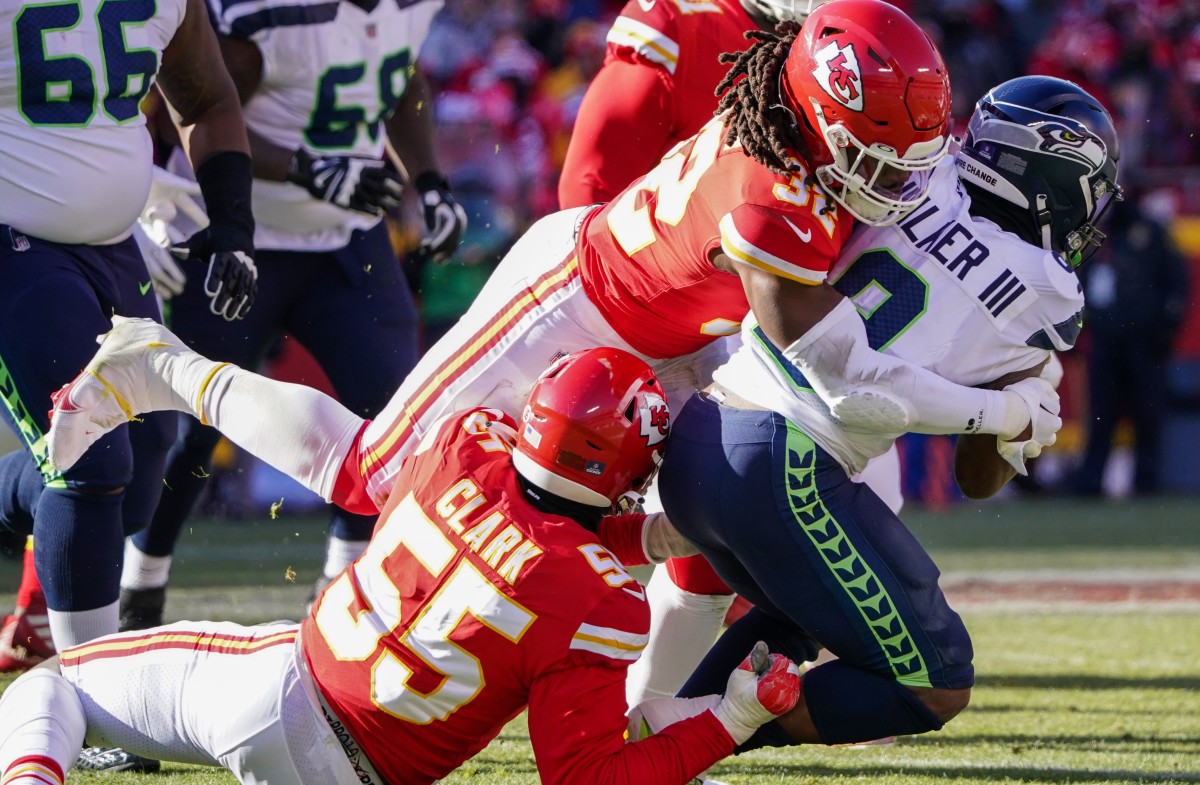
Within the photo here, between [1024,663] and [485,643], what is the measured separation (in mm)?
2903

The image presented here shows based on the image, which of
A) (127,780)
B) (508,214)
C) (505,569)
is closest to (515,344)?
(505,569)

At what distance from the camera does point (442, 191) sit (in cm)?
464

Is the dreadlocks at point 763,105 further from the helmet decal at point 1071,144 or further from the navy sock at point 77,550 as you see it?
the navy sock at point 77,550

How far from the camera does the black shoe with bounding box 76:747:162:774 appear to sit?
343cm

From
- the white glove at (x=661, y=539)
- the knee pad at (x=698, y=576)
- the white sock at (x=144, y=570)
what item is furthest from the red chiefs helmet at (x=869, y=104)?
the white sock at (x=144, y=570)

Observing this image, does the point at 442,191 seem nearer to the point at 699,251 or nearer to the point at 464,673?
the point at 699,251

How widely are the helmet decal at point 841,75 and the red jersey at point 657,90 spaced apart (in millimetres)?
1242

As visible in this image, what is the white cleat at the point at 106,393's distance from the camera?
125 inches

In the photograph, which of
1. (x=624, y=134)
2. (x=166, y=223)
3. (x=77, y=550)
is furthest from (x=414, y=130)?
(x=77, y=550)

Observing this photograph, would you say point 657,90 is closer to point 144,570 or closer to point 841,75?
point 841,75

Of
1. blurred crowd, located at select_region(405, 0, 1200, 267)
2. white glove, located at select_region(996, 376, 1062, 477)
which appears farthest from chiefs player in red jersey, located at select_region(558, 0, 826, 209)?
blurred crowd, located at select_region(405, 0, 1200, 267)

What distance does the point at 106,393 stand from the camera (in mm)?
3215

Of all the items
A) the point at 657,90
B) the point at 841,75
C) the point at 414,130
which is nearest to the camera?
the point at 841,75

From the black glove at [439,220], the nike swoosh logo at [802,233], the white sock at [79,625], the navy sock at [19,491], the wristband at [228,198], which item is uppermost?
the nike swoosh logo at [802,233]
